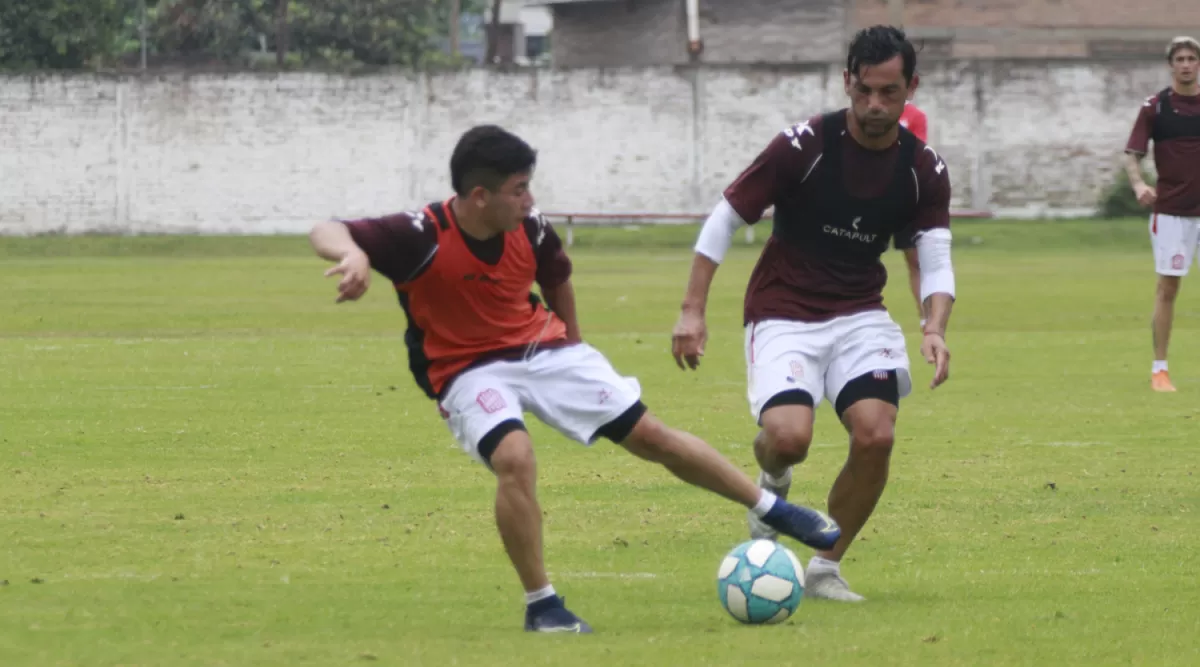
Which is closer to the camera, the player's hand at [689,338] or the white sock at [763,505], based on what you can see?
the white sock at [763,505]

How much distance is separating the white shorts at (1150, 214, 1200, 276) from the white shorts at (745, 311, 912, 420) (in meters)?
7.30

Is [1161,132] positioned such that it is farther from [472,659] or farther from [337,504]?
[472,659]

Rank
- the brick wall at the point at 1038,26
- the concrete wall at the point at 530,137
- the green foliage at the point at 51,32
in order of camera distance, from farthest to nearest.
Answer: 1. the brick wall at the point at 1038,26
2. the green foliage at the point at 51,32
3. the concrete wall at the point at 530,137

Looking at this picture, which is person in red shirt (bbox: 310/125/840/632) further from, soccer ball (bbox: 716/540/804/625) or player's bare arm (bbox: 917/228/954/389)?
player's bare arm (bbox: 917/228/954/389)

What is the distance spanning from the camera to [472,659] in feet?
19.2

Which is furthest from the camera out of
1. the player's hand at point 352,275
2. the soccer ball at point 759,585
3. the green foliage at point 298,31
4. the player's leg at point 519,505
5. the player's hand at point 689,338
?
the green foliage at point 298,31

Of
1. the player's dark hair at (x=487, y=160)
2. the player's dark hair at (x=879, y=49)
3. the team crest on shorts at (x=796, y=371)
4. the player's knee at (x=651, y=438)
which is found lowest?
the player's knee at (x=651, y=438)

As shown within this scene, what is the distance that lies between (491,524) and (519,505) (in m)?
2.30

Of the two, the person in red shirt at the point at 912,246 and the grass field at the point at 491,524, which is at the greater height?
the person in red shirt at the point at 912,246

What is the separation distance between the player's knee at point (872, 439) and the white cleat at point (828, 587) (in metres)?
0.44

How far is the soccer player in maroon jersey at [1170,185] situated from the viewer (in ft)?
46.3

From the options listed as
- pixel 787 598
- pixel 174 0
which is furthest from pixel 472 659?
pixel 174 0

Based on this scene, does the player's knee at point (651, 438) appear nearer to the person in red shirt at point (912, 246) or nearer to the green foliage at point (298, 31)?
the person in red shirt at point (912, 246)

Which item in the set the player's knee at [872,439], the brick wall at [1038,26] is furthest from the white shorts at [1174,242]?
the brick wall at [1038,26]
